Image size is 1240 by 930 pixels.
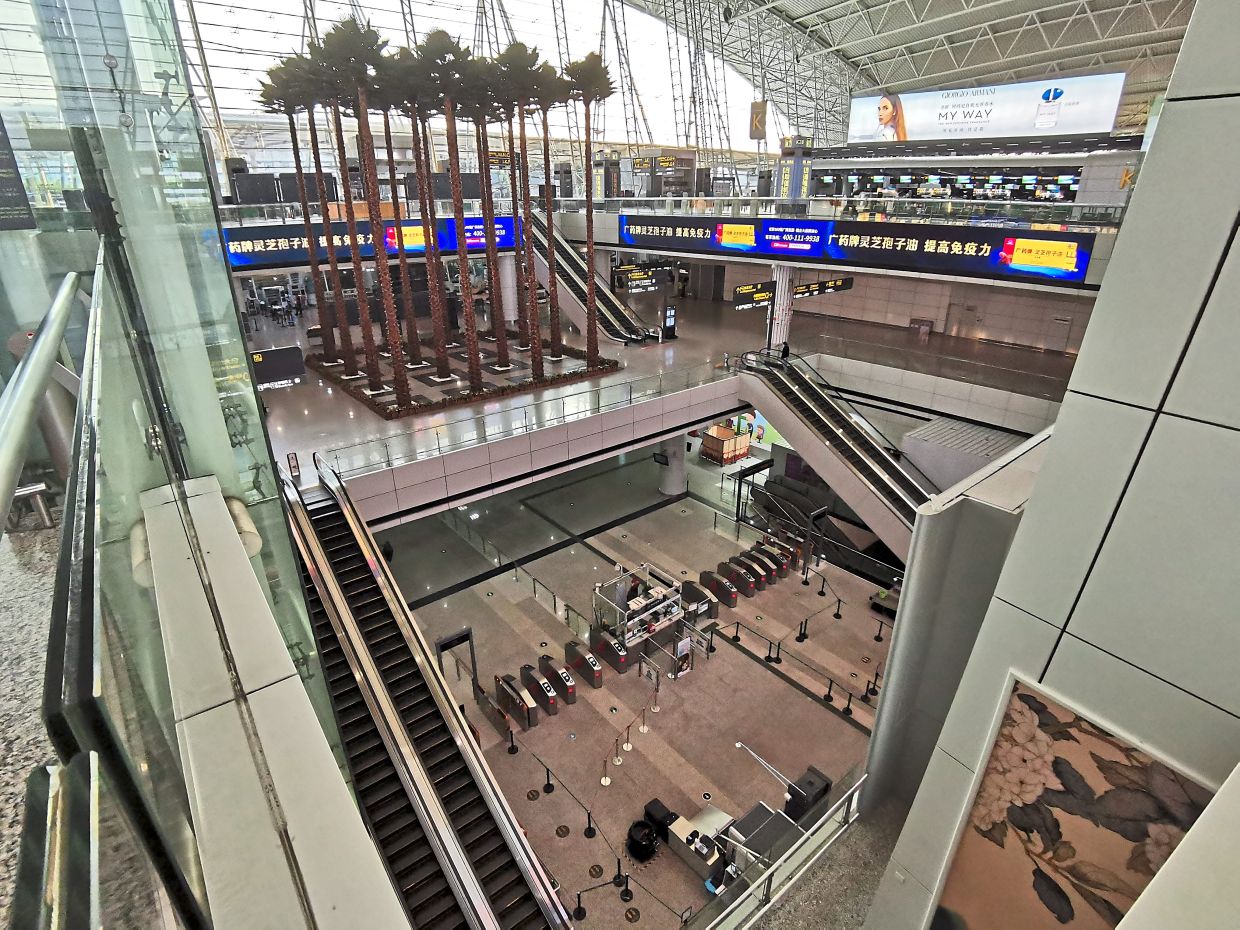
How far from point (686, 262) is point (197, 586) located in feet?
92.8

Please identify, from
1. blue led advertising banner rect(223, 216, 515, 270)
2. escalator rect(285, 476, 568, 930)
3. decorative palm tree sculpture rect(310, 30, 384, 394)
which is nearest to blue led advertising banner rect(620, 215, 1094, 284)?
blue led advertising banner rect(223, 216, 515, 270)

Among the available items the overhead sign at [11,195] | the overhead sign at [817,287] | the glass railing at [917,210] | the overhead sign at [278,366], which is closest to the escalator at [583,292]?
the glass railing at [917,210]

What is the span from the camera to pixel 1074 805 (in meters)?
3.86

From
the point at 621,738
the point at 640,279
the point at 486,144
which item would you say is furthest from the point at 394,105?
the point at 621,738

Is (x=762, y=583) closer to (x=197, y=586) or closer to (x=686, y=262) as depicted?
(x=197, y=586)

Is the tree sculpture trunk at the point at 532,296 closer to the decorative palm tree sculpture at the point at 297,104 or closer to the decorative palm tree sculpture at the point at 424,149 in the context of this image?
the decorative palm tree sculpture at the point at 424,149

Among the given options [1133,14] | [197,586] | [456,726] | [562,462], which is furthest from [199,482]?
[1133,14]

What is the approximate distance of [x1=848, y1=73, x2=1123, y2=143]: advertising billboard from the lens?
21.6 metres

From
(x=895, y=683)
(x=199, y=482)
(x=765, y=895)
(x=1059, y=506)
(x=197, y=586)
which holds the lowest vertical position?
(x=765, y=895)

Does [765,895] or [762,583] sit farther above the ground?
[765,895]

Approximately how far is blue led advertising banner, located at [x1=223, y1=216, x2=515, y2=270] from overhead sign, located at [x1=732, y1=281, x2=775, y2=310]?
7191 millimetres

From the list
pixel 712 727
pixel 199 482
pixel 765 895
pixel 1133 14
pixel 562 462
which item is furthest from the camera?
pixel 1133 14

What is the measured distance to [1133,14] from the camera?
30.6m

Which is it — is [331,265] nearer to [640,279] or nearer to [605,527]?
[640,279]
